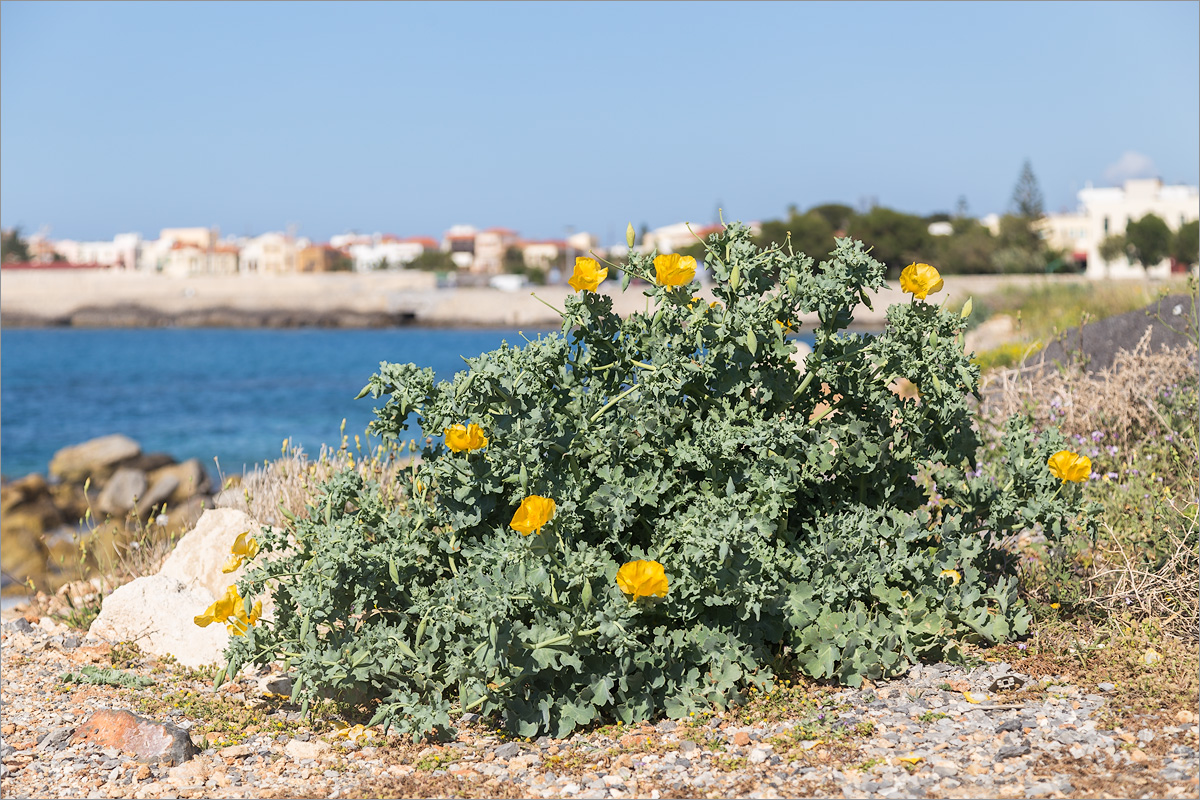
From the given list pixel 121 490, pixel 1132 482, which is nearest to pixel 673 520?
pixel 1132 482

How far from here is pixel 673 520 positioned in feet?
11.5

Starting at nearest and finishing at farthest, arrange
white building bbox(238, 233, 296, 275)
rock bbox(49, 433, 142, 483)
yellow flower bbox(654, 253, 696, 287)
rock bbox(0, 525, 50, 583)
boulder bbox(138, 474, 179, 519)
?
yellow flower bbox(654, 253, 696, 287) < rock bbox(0, 525, 50, 583) < boulder bbox(138, 474, 179, 519) < rock bbox(49, 433, 142, 483) < white building bbox(238, 233, 296, 275)

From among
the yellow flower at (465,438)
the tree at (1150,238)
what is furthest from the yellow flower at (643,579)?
the tree at (1150,238)

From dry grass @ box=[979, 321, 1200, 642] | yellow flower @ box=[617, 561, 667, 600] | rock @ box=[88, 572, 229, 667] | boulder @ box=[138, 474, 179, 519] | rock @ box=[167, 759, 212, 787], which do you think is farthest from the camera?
boulder @ box=[138, 474, 179, 519]

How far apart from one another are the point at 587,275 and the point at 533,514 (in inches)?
39.2

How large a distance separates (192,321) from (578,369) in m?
69.3

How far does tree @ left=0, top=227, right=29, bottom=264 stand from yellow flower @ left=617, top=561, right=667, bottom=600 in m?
89.6

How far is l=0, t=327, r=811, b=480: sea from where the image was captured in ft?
63.9

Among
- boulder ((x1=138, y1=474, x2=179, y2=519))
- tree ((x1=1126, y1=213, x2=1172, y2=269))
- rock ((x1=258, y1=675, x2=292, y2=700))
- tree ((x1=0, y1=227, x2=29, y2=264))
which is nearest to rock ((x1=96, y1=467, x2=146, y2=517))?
boulder ((x1=138, y1=474, x2=179, y2=519))

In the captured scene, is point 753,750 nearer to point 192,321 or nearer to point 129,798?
point 129,798

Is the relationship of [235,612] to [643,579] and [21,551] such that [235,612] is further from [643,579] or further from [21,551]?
[21,551]

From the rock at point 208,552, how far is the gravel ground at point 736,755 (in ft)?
4.29

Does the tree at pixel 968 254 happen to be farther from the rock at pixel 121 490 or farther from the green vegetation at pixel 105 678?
the green vegetation at pixel 105 678

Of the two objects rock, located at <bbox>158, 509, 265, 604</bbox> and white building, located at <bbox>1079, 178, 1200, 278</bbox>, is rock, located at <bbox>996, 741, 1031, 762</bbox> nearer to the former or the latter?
rock, located at <bbox>158, 509, 265, 604</bbox>
